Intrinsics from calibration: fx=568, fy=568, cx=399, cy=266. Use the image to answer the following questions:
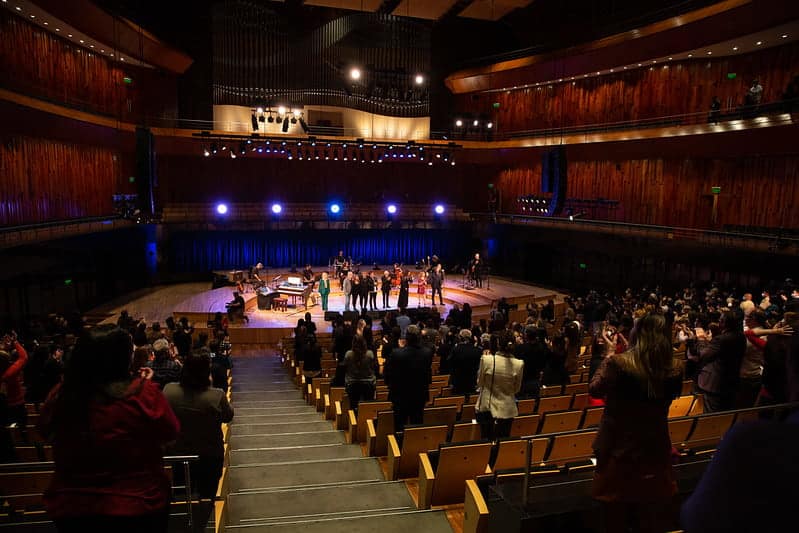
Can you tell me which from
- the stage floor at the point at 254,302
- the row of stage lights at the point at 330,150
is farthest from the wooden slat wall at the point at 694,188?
the row of stage lights at the point at 330,150

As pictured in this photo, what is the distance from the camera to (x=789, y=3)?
13148 millimetres

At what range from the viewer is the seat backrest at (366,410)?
613 cm

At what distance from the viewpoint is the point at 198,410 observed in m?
3.28

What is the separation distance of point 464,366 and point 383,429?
1.38 meters

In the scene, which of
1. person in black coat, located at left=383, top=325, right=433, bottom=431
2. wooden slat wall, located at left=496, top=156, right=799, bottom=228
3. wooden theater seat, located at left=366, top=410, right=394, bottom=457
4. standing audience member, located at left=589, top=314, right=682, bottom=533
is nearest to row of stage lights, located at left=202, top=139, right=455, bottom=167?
wooden slat wall, located at left=496, top=156, right=799, bottom=228

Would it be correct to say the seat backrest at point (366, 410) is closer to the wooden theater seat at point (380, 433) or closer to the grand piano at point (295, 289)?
the wooden theater seat at point (380, 433)

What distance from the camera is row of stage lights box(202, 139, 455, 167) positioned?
68.1 feet

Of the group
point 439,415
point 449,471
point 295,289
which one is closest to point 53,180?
point 295,289

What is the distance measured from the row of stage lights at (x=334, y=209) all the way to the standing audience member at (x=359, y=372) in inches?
708

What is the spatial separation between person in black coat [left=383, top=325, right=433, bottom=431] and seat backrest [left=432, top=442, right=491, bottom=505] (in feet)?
3.37

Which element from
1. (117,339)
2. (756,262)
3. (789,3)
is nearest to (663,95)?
(789,3)

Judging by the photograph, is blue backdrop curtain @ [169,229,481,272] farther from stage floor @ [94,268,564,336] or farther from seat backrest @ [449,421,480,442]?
seat backrest @ [449,421,480,442]

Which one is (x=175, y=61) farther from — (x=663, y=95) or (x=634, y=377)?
(x=634, y=377)

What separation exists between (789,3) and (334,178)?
57.9ft
